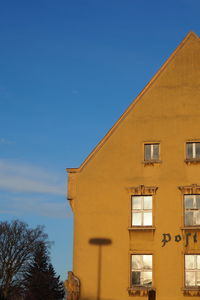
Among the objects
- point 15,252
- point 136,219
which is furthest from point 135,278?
point 15,252

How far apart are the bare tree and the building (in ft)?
132

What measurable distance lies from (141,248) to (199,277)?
10.3ft

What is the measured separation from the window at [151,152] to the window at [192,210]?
8.63 feet

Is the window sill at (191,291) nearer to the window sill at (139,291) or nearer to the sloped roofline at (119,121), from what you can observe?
the window sill at (139,291)

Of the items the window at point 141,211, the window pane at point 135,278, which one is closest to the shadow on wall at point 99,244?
the window at point 141,211

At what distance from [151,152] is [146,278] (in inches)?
252

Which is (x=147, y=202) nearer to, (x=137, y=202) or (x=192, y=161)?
(x=137, y=202)

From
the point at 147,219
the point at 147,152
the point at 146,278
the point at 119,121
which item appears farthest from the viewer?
the point at 119,121

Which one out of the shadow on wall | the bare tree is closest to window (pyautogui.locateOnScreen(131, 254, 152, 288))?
the shadow on wall

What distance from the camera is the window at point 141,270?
2781cm

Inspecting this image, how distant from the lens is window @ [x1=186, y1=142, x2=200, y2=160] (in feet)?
95.0

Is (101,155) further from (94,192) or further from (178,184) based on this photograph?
(178,184)

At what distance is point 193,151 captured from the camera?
29.1 meters

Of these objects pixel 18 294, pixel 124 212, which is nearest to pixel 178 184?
pixel 124 212
